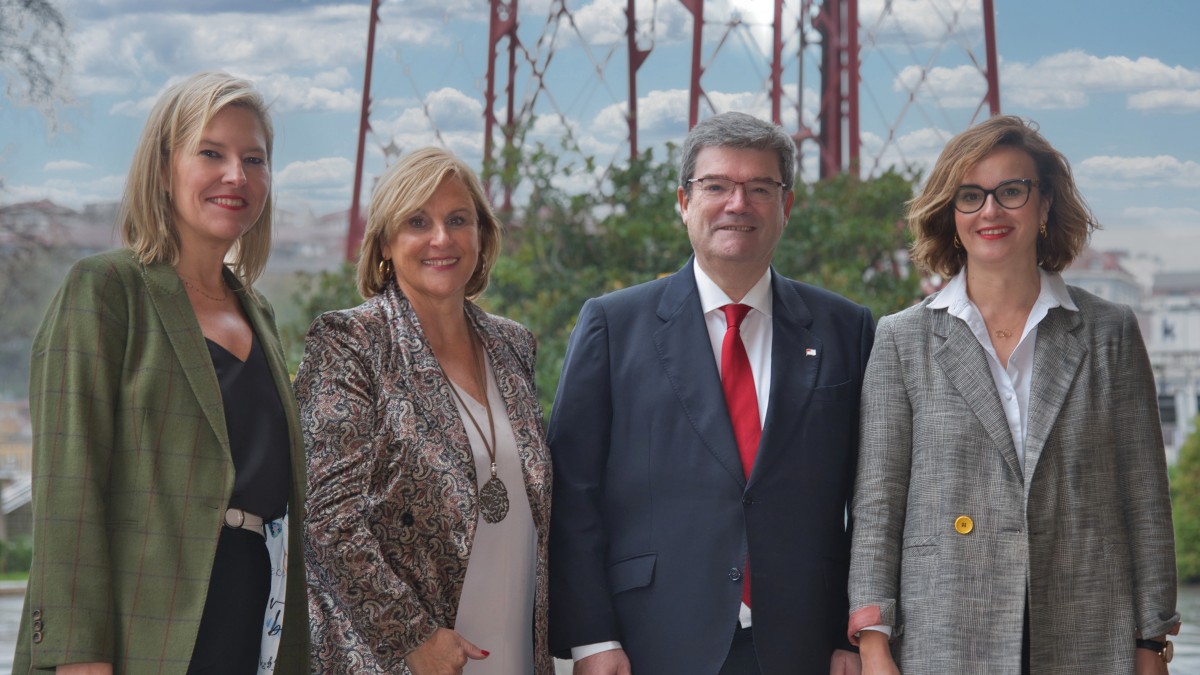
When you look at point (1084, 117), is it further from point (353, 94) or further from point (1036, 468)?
point (1036, 468)

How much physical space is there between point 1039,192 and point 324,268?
634 centimetres

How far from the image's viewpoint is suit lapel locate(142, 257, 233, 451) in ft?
6.43

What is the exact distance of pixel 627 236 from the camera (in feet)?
22.3

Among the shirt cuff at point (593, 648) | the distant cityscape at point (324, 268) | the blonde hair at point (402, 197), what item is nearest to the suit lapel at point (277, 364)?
the blonde hair at point (402, 197)

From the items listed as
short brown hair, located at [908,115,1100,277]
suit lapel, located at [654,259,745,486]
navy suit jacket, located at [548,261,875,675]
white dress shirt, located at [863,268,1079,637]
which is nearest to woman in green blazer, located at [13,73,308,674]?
navy suit jacket, located at [548,261,875,675]

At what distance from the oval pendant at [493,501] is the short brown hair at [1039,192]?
0.95 m

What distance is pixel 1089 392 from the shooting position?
2.27 m

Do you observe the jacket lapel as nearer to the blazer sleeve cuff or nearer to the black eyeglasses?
the blazer sleeve cuff

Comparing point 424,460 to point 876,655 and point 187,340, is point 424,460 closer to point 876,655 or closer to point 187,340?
point 187,340

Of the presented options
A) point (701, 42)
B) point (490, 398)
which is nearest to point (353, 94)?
point (701, 42)

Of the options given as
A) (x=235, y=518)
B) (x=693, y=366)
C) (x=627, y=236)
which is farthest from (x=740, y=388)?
(x=627, y=236)

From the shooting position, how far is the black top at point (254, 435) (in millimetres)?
2025

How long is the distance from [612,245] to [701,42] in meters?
1.42

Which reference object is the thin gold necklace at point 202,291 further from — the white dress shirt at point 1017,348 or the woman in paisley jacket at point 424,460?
the white dress shirt at point 1017,348
